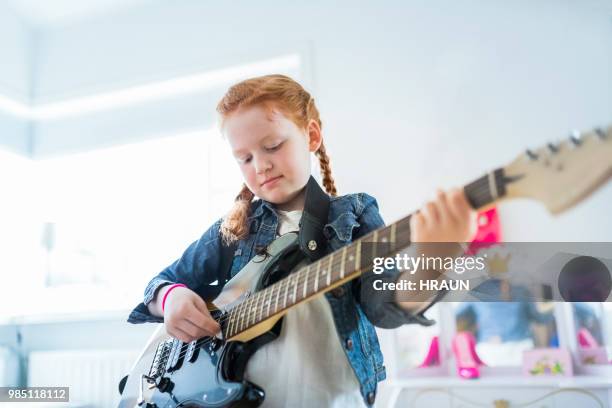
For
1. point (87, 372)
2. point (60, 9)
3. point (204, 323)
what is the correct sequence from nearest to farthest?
point (204, 323)
point (87, 372)
point (60, 9)

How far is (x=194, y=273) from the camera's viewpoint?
2.96ft

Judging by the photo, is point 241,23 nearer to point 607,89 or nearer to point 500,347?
point 607,89

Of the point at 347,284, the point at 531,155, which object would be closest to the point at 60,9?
the point at 347,284

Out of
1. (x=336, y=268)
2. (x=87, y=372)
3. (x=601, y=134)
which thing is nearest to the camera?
(x=601, y=134)

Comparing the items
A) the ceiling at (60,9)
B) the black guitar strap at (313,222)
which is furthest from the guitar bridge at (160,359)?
the ceiling at (60,9)

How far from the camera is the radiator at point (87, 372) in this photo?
3.66 feet

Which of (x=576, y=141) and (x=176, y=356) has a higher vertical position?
(x=576, y=141)

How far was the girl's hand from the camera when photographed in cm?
59

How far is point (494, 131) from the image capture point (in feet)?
2.91

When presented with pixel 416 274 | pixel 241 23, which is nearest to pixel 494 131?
pixel 416 274

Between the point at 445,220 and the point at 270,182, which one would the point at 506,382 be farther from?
the point at 270,182

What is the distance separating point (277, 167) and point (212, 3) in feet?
1.84

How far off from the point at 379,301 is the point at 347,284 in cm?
5

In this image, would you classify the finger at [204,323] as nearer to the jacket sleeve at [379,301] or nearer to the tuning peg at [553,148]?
the jacket sleeve at [379,301]
